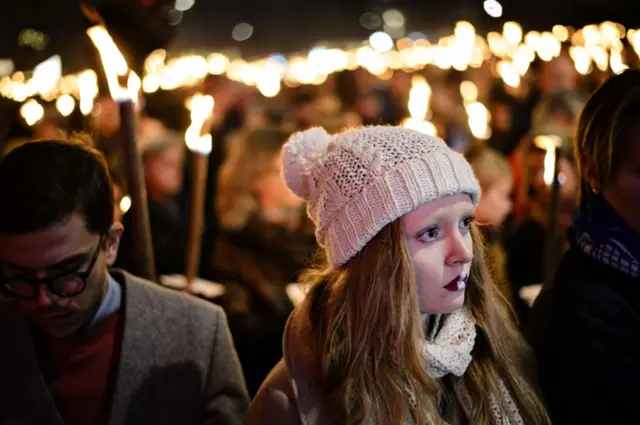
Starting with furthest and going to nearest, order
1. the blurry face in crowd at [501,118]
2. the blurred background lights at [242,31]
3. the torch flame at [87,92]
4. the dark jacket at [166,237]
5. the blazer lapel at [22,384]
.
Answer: the blurred background lights at [242,31] < the blurry face in crowd at [501,118] < the dark jacket at [166,237] < the torch flame at [87,92] < the blazer lapel at [22,384]

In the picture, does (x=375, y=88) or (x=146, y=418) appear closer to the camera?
(x=146, y=418)

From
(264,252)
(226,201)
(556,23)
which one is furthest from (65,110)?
(556,23)

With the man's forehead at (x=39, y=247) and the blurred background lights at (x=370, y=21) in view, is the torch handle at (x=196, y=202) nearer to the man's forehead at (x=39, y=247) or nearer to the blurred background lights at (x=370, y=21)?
the man's forehead at (x=39, y=247)

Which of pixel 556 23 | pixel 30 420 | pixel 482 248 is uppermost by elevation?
pixel 482 248

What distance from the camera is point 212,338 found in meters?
2.48

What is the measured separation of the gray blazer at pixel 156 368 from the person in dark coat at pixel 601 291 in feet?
3.16

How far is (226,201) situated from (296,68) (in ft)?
50.9

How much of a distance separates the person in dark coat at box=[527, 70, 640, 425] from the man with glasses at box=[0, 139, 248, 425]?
97 centimetres

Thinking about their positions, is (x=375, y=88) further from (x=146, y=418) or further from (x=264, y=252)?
(x=146, y=418)

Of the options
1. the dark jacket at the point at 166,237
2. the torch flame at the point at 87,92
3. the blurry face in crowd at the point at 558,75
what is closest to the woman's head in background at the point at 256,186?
the dark jacket at the point at 166,237

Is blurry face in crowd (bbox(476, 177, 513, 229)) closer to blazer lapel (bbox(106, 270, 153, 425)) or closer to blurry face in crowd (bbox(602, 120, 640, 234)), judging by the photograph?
blurry face in crowd (bbox(602, 120, 640, 234))

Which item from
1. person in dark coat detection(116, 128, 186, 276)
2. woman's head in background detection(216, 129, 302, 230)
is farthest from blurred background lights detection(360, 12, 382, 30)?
woman's head in background detection(216, 129, 302, 230)

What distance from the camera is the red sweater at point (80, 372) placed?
2295mm

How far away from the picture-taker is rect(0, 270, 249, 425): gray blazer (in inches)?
89.8
